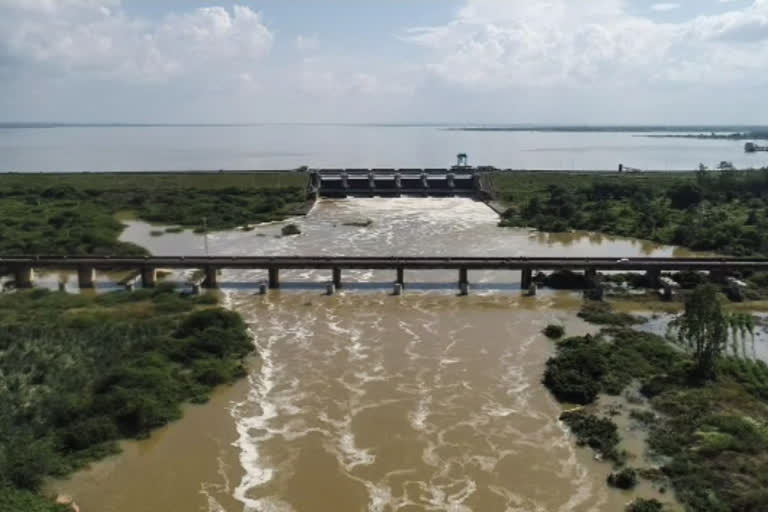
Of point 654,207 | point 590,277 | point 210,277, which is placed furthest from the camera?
point 654,207

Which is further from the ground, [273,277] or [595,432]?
[273,277]

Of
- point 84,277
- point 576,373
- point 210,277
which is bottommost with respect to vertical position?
point 576,373

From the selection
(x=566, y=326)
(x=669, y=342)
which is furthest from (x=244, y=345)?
(x=669, y=342)

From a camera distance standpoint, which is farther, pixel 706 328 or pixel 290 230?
pixel 290 230

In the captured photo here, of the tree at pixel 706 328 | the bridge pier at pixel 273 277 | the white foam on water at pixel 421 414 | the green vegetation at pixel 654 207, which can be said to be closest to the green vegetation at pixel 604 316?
the tree at pixel 706 328

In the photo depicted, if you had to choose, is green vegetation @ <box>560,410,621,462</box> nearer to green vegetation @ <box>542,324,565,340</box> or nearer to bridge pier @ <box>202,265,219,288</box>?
green vegetation @ <box>542,324,565,340</box>

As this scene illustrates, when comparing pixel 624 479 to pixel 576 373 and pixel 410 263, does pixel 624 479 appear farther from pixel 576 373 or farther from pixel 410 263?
pixel 410 263

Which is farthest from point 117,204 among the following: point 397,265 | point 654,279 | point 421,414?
point 421,414

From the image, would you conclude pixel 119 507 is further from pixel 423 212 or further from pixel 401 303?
pixel 423 212
